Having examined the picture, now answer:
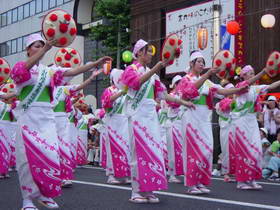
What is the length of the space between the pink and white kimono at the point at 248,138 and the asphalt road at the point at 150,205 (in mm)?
319

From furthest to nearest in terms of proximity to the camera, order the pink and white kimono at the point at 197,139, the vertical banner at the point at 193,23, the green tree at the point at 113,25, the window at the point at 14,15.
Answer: the window at the point at 14,15 → the green tree at the point at 113,25 → the vertical banner at the point at 193,23 → the pink and white kimono at the point at 197,139

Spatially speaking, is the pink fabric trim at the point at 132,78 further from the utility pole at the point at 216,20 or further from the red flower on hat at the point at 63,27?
the utility pole at the point at 216,20

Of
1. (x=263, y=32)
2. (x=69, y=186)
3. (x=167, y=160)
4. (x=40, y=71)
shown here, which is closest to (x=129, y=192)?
(x=69, y=186)

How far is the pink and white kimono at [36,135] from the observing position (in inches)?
210

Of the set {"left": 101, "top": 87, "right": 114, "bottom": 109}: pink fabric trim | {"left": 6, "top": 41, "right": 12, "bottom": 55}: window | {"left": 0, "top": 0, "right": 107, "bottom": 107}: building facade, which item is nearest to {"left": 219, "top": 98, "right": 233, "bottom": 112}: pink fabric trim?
{"left": 101, "top": 87, "right": 114, "bottom": 109}: pink fabric trim

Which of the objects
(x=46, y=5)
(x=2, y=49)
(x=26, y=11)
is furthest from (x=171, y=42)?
(x=2, y=49)

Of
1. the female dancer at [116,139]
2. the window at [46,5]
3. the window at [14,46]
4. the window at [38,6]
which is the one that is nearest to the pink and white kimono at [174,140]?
the female dancer at [116,139]

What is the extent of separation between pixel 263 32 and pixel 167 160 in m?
8.41

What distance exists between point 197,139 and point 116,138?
2.46 m

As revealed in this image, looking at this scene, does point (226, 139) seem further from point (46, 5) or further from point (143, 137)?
point (46, 5)

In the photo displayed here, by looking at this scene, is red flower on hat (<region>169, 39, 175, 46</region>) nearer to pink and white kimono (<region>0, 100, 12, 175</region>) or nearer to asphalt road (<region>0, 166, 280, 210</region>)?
asphalt road (<region>0, 166, 280, 210</region>)

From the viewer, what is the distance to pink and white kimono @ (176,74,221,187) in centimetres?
712

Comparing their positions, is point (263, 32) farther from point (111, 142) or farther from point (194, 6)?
point (111, 142)

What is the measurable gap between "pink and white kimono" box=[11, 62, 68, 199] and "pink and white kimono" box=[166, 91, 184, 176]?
475 cm
